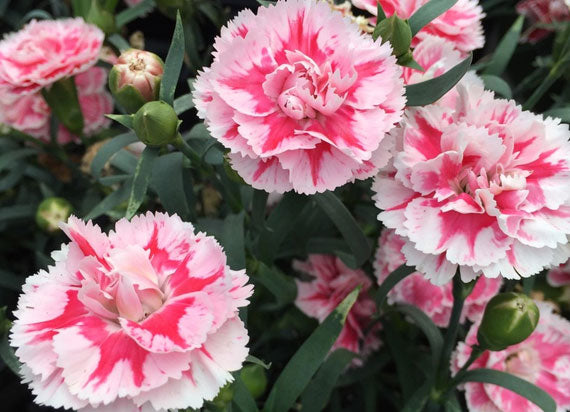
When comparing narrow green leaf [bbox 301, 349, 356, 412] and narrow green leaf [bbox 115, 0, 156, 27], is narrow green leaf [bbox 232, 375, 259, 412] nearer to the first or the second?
narrow green leaf [bbox 301, 349, 356, 412]

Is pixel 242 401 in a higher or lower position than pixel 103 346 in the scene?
lower

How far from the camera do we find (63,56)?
812 millimetres

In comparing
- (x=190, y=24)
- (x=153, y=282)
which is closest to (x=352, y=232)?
(x=153, y=282)

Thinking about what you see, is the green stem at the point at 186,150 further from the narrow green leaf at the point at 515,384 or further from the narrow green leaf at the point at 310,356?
the narrow green leaf at the point at 515,384

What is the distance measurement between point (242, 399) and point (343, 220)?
0.21 meters

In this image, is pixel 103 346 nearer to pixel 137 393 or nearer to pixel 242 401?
pixel 137 393

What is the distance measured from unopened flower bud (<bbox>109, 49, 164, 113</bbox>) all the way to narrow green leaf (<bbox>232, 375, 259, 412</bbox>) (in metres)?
0.30

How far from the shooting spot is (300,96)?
0.51 metres

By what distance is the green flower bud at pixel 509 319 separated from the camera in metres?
0.58

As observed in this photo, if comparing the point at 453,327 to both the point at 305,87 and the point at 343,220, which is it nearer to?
the point at 343,220

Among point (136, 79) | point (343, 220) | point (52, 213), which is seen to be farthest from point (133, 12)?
point (343, 220)

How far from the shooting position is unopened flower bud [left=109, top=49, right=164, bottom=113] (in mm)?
585

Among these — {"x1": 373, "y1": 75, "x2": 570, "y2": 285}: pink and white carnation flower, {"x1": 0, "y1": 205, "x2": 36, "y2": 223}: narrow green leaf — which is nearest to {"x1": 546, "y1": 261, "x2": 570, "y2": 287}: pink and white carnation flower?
{"x1": 373, "y1": 75, "x2": 570, "y2": 285}: pink and white carnation flower

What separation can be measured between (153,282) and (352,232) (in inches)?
9.9
